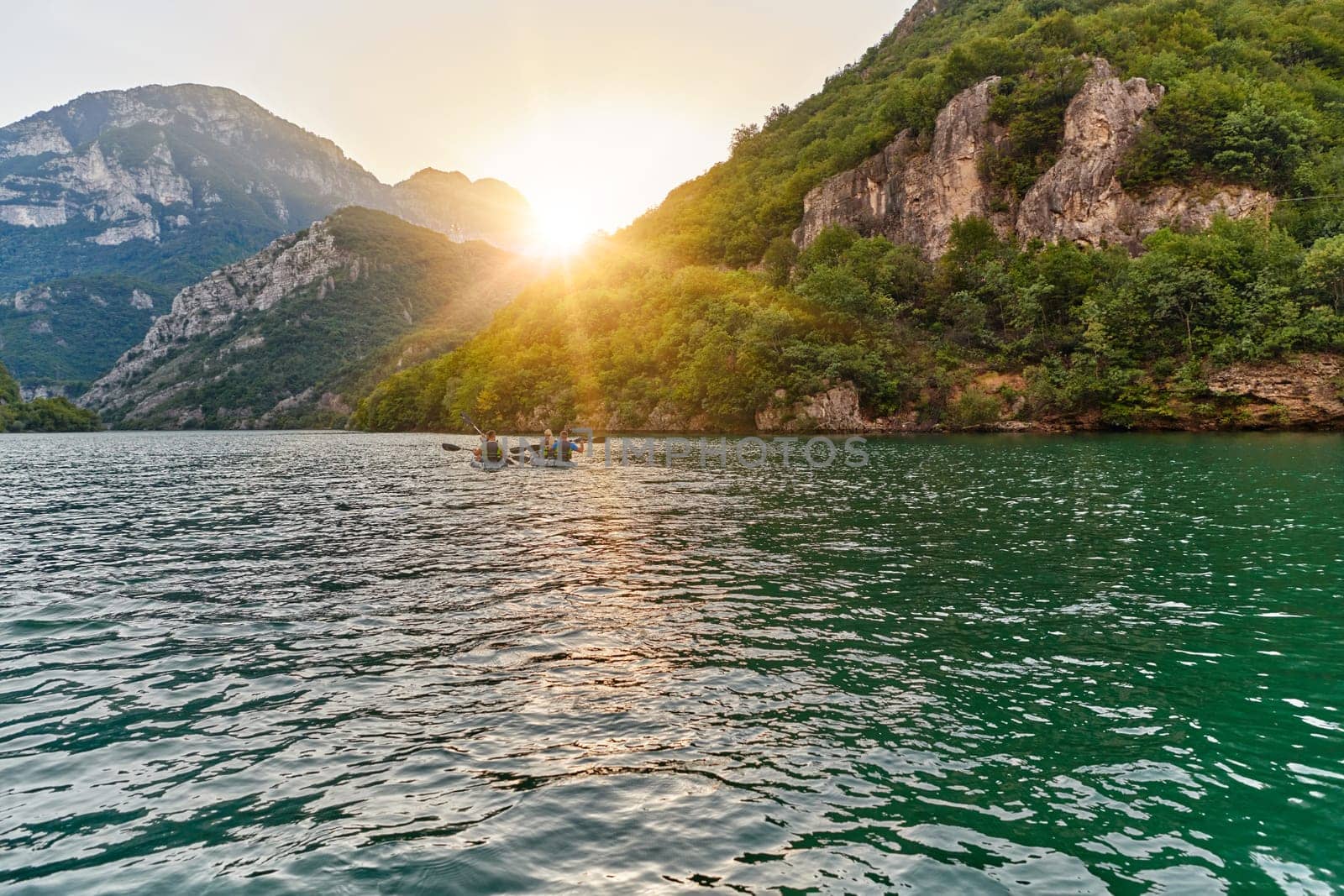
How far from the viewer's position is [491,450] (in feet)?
166

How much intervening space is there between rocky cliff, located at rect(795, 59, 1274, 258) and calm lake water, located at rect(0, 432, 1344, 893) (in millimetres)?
85922

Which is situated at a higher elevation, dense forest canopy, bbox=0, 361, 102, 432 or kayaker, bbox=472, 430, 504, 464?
dense forest canopy, bbox=0, 361, 102, 432

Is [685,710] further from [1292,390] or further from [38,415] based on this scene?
[38,415]

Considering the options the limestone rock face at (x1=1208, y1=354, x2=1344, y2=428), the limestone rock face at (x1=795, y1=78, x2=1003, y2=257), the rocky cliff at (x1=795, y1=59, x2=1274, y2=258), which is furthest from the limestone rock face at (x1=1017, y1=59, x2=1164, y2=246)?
the limestone rock face at (x1=1208, y1=354, x2=1344, y2=428)

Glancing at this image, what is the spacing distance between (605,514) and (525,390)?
11148cm

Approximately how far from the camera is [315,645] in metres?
13.2

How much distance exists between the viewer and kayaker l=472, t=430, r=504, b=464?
5038cm

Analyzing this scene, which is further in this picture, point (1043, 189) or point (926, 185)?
point (926, 185)

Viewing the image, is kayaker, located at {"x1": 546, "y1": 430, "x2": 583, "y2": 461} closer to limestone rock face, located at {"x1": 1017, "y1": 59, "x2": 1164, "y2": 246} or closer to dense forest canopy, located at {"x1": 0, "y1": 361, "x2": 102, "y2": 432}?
limestone rock face, located at {"x1": 1017, "y1": 59, "x2": 1164, "y2": 246}

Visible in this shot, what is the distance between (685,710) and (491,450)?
42.7 metres

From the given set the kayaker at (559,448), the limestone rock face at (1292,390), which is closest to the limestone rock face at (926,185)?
the limestone rock face at (1292,390)

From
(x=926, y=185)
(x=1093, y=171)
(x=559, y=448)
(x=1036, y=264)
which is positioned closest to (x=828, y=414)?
(x=1036, y=264)

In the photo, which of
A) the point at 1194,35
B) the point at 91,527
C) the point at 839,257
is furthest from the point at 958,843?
the point at 1194,35

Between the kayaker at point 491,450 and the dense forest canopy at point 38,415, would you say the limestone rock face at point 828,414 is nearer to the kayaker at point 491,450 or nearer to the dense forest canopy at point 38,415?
the kayaker at point 491,450
